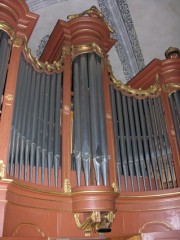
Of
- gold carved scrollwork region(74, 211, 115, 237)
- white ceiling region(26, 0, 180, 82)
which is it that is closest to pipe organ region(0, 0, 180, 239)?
gold carved scrollwork region(74, 211, 115, 237)

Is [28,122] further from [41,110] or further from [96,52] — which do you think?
[96,52]

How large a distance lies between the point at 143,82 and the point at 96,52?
1.34 meters

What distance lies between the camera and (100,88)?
4.44 meters

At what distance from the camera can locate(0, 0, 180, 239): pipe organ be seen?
3275 mm

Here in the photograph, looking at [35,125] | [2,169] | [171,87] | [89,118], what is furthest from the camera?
[171,87]

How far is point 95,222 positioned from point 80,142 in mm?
Answer: 967

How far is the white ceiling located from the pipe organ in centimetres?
151

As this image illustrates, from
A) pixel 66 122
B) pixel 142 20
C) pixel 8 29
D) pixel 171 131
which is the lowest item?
pixel 66 122

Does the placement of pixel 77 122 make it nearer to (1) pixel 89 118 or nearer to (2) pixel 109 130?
(1) pixel 89 118

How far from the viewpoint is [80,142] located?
3777 millimetres

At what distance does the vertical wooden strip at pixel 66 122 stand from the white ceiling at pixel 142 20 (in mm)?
2225

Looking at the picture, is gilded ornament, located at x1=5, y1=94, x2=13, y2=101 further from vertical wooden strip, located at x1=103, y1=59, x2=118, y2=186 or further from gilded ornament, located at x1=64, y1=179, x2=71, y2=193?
vertical wooden strip, located at x1=103, y1=59, x2=118, y2=186

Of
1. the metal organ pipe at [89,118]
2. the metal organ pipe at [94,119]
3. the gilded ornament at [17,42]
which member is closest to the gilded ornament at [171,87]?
the metal organ pipe at [89,118]

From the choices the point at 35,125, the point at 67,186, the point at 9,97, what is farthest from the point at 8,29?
the point at 67,186
